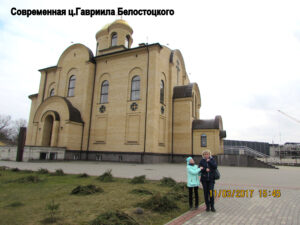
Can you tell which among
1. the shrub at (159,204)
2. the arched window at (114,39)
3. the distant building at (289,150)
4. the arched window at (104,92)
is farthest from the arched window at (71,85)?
the distant building at (289,150)

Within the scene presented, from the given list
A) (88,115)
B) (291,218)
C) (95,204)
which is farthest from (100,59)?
(291,218)

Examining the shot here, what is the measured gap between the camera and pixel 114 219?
Result: 4242 millimetres

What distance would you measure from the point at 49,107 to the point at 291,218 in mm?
26382

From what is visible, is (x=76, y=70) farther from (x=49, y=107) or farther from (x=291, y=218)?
(x=291, y=218)

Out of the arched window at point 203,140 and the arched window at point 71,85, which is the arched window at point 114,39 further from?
the arched window at point 203,140

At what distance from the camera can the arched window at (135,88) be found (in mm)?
24859

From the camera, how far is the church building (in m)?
23.5

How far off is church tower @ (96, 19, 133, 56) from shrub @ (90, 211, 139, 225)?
28.4m

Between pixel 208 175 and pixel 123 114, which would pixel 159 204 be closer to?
pixel 208 175

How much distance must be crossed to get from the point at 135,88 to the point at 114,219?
21.5 metres

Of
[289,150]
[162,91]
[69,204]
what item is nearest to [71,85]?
[162,91]

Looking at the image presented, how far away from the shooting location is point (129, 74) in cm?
2569

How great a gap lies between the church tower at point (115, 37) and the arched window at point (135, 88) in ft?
24.7

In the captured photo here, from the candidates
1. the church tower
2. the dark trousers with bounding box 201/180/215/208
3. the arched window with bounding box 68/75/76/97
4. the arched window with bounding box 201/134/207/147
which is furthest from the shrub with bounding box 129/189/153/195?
the church tower
